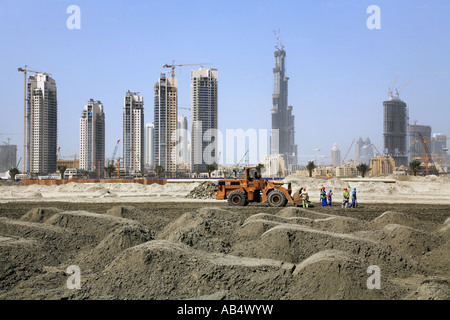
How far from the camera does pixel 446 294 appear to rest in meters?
8.24

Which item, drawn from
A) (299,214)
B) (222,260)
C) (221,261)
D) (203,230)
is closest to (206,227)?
(203,230)

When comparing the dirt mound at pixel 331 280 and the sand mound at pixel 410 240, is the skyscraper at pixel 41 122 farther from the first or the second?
the dirt mound at pixel 331 280

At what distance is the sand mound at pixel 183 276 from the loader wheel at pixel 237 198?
52.3 feet

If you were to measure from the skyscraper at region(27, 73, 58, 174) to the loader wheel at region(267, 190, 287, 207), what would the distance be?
153 metres

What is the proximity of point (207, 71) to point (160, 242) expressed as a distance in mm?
171143

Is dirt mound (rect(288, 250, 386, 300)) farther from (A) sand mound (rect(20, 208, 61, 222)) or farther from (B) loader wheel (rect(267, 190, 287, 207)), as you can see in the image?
(B) loader wheel (rect(267, 190, 287, 207))

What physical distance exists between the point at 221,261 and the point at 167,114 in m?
163

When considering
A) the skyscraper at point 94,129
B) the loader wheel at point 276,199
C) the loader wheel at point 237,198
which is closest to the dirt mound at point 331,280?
the loader wheel at point 276,199

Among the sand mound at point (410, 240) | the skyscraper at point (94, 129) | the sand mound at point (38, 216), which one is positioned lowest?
the sand mound at point (410, 240)

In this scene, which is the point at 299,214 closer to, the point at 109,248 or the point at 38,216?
the point at 109,248

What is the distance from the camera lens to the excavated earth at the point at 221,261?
9.12 metres

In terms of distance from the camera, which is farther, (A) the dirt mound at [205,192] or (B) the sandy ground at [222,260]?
(A) the dirt mound at [205,192]
